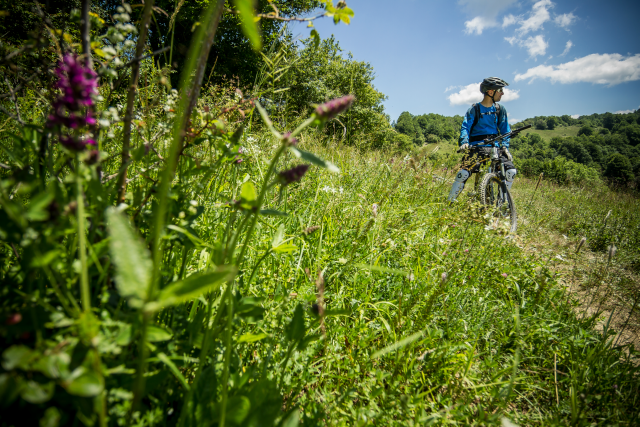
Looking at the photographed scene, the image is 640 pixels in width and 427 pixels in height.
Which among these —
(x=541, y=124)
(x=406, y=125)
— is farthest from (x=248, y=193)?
(x=541, y=124)

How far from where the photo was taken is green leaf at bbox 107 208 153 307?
0.35m

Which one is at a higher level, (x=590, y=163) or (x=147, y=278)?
(x=590, y=163)

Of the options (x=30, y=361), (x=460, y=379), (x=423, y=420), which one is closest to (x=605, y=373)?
(x=460, y=379)

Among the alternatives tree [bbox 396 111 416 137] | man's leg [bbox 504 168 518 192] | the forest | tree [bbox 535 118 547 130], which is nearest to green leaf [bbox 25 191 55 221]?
the forest

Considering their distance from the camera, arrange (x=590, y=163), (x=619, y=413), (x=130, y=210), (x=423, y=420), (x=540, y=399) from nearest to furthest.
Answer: (x=130, y=210) → (x=423, y=420) → (x=619, y=413) → (x=540, y=399) → (x=590, y=163)

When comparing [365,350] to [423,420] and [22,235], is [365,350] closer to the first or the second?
[423,420]

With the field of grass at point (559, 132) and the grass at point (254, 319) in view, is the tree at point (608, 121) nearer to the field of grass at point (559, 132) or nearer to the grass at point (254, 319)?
the field of grass at point (559, 132)

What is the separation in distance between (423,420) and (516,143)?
81784mm

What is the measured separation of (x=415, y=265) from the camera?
82.5 inches

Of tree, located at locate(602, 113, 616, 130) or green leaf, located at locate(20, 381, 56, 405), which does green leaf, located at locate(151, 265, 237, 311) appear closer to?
green leaf, located at locate(20, 381, 56, 405)

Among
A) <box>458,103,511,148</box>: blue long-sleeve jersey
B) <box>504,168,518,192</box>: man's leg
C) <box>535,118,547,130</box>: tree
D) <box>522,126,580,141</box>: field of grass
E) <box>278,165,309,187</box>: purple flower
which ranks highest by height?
<box>535,118,547,130</box>: tree

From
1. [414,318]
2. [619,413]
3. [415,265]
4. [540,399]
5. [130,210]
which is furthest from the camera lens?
[415,265]

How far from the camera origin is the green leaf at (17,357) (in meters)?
0.38

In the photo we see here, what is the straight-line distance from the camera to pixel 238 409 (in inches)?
23.9
